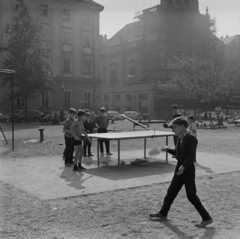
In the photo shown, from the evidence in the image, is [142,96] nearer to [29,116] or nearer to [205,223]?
[29,116]

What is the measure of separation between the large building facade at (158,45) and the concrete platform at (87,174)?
167 feet

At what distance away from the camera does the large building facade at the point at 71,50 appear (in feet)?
170

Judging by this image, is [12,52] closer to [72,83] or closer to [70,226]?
[72,83]

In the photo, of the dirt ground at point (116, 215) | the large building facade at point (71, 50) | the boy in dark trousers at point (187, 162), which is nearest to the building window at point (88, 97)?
the large building facade at point (71, 50)

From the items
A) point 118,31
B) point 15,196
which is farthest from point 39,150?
point 118,31

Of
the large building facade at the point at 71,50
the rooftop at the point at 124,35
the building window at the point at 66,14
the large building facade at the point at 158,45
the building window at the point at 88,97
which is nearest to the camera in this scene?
the large building facade at the point at 71,50

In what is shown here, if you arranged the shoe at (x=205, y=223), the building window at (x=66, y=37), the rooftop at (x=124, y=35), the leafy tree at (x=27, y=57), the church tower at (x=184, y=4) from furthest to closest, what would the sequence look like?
the rooftop at (x=124, y=35) → the church tower at (x=184, y=4) → the building window at (x=66, y=37) → the leafy tree at (x=27, y=57) → the shoe at (x=205, y=223)

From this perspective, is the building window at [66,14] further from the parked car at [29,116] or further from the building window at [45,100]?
the parked car at [29,116]

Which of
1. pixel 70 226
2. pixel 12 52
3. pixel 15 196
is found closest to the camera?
pixel 70 226

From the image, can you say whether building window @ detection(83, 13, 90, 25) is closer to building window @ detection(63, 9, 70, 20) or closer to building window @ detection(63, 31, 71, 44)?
building window @ detection(63, 9, 70, 20)

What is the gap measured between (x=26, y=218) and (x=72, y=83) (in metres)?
49.2

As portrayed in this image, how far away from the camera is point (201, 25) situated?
242ft

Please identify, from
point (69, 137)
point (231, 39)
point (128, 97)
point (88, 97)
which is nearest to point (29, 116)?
point (88, 97)

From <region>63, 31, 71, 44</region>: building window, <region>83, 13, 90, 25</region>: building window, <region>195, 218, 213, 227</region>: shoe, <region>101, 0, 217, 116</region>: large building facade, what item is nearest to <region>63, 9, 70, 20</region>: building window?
<region>63, 31, 71, 44</region>: building window
